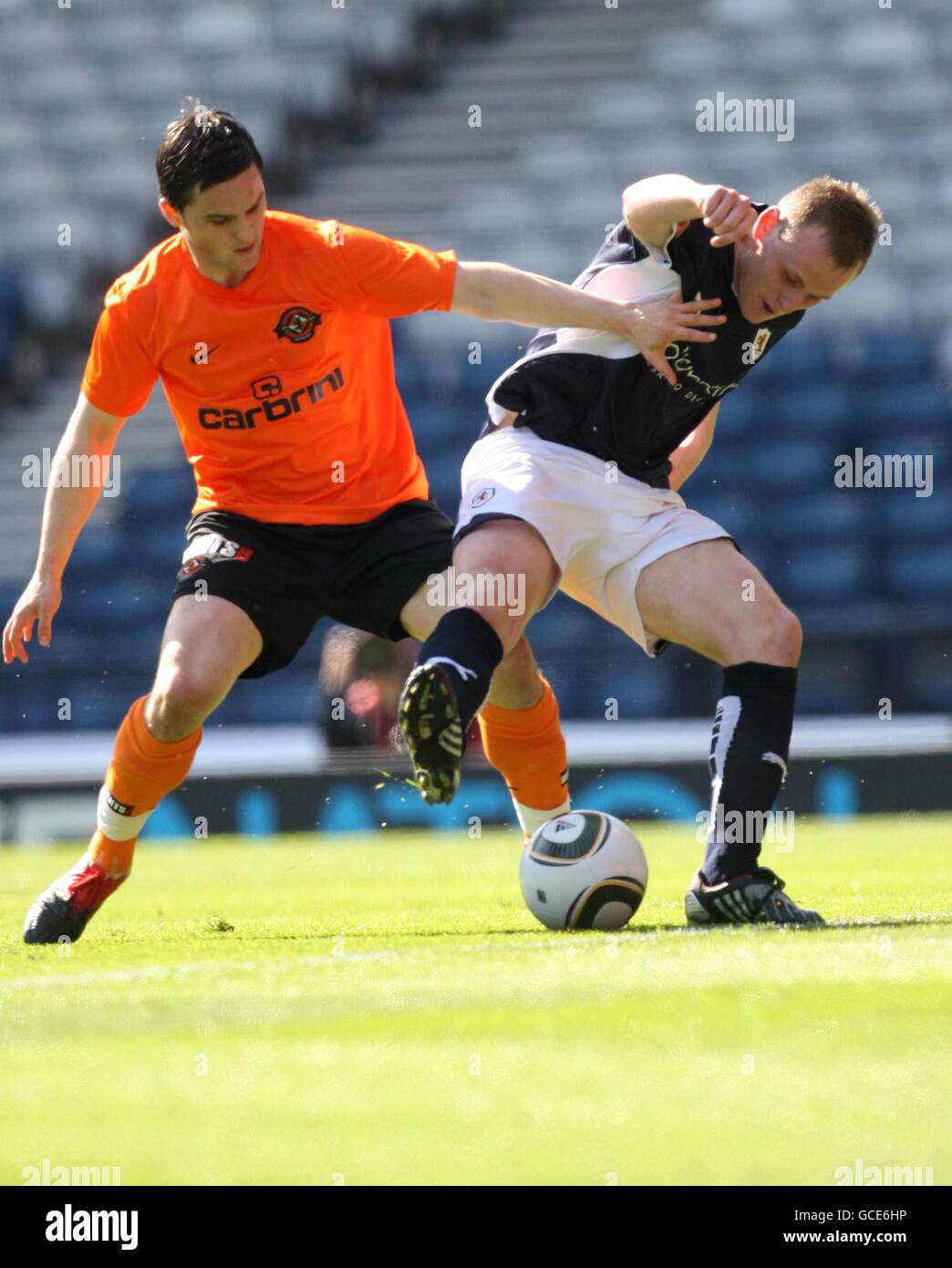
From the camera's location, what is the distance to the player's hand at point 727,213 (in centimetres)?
369

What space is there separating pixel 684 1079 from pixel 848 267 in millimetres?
2136

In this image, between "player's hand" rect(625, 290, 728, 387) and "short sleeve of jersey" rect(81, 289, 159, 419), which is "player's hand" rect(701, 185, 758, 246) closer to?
"player's hand" rect(625, 290, 728, 387)

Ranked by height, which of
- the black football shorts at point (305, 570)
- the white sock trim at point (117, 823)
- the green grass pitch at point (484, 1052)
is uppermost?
the black football shorts at point (305, 570)

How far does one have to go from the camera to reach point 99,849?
14.1 feet

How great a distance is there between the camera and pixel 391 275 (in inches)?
162

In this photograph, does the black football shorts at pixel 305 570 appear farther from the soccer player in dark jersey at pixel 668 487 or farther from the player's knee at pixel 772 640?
the player's knee at pixel 772 640

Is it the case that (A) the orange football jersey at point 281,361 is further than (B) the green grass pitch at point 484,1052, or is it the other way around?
(A) the orange football jersey at point 281,361

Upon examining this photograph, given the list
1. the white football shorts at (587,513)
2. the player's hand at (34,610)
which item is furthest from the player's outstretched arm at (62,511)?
the white football shorts at (587,513)

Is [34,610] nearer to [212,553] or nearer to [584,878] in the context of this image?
[212,553]

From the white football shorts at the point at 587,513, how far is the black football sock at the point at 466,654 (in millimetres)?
280

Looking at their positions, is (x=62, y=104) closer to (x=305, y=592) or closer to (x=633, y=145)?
(x=633, y=145)

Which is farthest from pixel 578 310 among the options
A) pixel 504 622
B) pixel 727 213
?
pixel 504 622

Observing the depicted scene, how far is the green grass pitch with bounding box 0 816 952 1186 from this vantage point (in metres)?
1.87

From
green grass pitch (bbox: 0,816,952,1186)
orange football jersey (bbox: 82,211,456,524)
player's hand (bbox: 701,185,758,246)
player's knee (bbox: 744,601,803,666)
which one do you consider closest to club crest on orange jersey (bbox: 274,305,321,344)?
orange football jersey (bbox: 82,211,456,524)
